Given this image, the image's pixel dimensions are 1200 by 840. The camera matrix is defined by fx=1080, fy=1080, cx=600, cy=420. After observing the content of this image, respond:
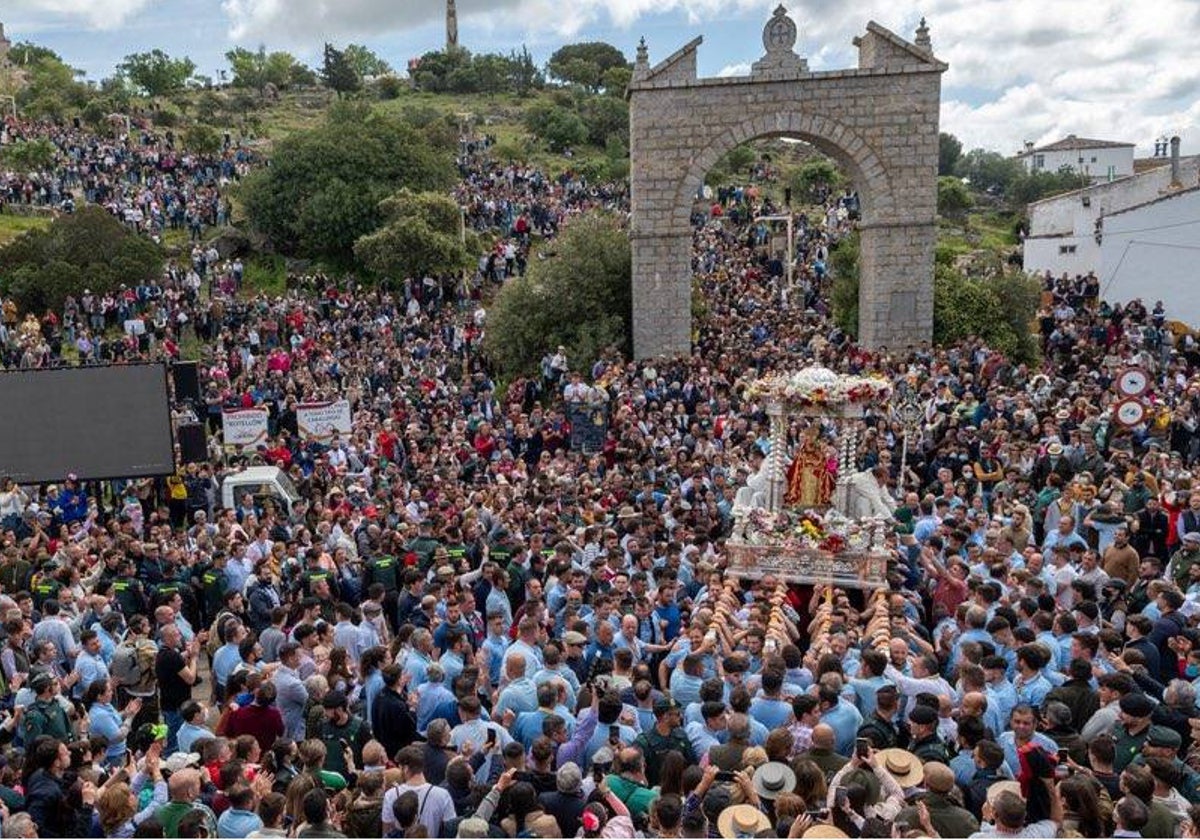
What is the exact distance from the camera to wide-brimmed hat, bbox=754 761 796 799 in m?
6.17

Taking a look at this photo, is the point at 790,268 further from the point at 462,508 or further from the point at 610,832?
the point at 610,832

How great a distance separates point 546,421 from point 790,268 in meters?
16.1

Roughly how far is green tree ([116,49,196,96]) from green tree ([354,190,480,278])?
48.5 meters

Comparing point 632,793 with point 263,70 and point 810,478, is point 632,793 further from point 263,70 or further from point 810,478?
point 263,70

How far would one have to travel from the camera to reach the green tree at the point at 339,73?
85438 mm

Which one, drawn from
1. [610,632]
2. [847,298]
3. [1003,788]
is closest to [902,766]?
[1003,788]

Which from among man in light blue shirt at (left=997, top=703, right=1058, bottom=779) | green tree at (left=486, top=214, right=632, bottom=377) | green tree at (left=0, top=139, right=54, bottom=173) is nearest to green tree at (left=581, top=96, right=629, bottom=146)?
green tree at (left=0, top=139, right=54, bottom=173)

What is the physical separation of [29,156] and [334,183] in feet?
48.8

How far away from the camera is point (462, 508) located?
564 inches

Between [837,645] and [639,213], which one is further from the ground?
[639,213]

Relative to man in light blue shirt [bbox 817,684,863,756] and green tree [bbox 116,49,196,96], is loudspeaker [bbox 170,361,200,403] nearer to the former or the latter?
man in light blue shirt [bbox 817,684,863,756]

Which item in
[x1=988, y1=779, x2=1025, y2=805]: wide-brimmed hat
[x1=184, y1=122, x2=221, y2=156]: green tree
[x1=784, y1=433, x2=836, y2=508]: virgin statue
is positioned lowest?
[x1=988, y1=779, x2=1025, y2=805]: wide-brimmed hat

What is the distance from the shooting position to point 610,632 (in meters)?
8.92

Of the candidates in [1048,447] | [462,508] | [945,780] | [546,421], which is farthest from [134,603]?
[1048,447]
